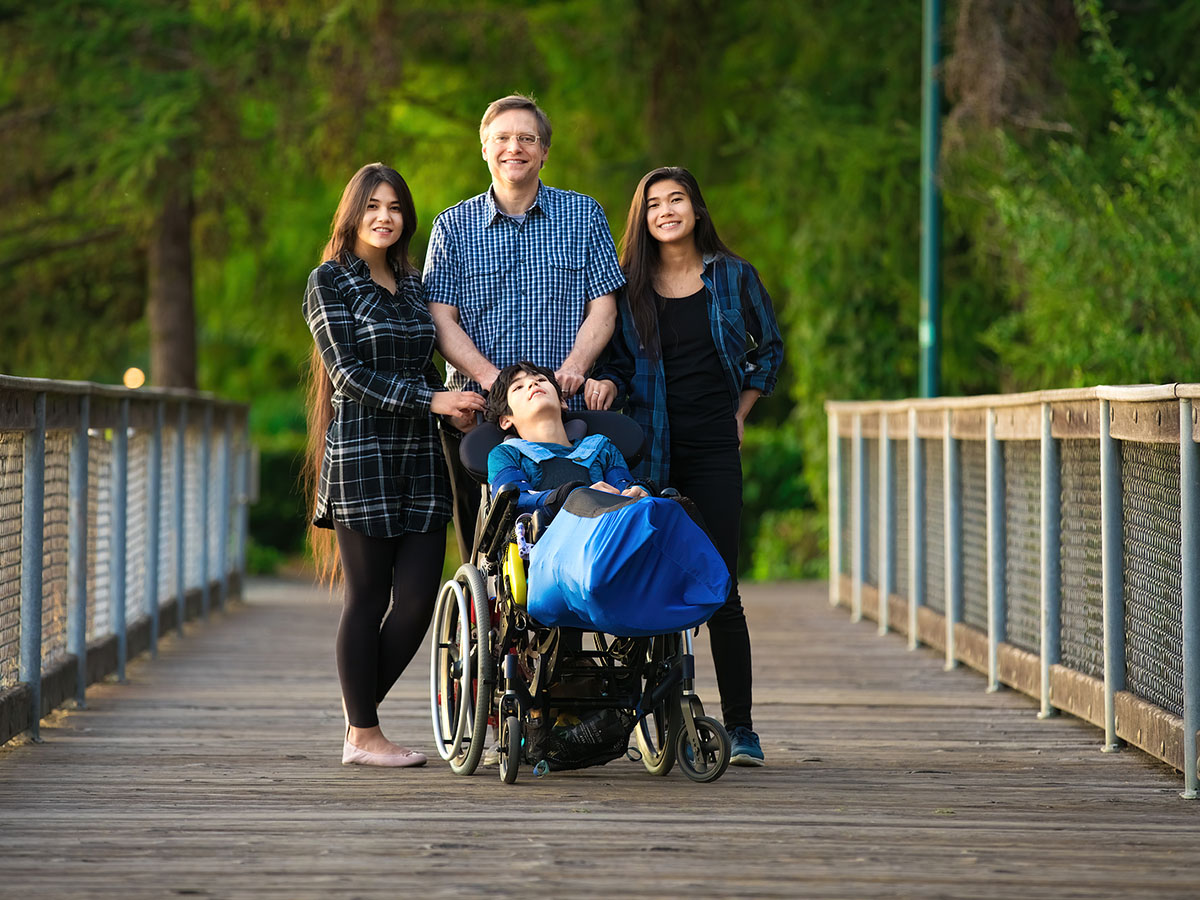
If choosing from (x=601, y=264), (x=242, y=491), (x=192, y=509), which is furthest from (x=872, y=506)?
→ (x=601, y=264)

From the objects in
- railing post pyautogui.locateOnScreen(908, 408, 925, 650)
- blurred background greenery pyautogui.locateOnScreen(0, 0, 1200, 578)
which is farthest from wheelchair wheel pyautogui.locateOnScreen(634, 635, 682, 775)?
blurred background greenery pyautogui.locateOnScreen(0, 0, 1200, 578)

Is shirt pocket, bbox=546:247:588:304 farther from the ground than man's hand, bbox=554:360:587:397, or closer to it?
farther from the ground

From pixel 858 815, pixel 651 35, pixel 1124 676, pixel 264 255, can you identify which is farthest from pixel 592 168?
pixel 858 815

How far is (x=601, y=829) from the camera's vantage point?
4512 millimetres

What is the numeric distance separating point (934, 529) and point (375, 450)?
4335 millimetres

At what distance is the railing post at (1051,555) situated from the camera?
22.0 ft

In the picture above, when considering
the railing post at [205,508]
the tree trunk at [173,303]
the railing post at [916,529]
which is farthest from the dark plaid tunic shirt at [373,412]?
the tree trunk at [173,303]

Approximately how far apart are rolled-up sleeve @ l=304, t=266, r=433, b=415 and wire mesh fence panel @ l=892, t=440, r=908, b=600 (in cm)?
495

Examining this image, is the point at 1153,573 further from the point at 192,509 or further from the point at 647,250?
→ the point at 192,509

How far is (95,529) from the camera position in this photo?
7539mm

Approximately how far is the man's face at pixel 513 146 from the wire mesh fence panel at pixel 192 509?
4.70m

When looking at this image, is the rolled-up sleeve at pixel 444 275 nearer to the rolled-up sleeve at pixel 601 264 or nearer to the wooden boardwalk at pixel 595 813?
the rolled-up sleeve at pixel 601 264

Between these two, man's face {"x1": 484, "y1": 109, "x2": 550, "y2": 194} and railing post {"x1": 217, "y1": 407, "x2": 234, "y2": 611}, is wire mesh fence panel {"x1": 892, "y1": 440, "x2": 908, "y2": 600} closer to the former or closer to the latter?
railing post {"x1": 217, "y1": 407, "x2": 234, "y2": 611}

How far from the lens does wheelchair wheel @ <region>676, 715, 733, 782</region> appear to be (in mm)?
5055
